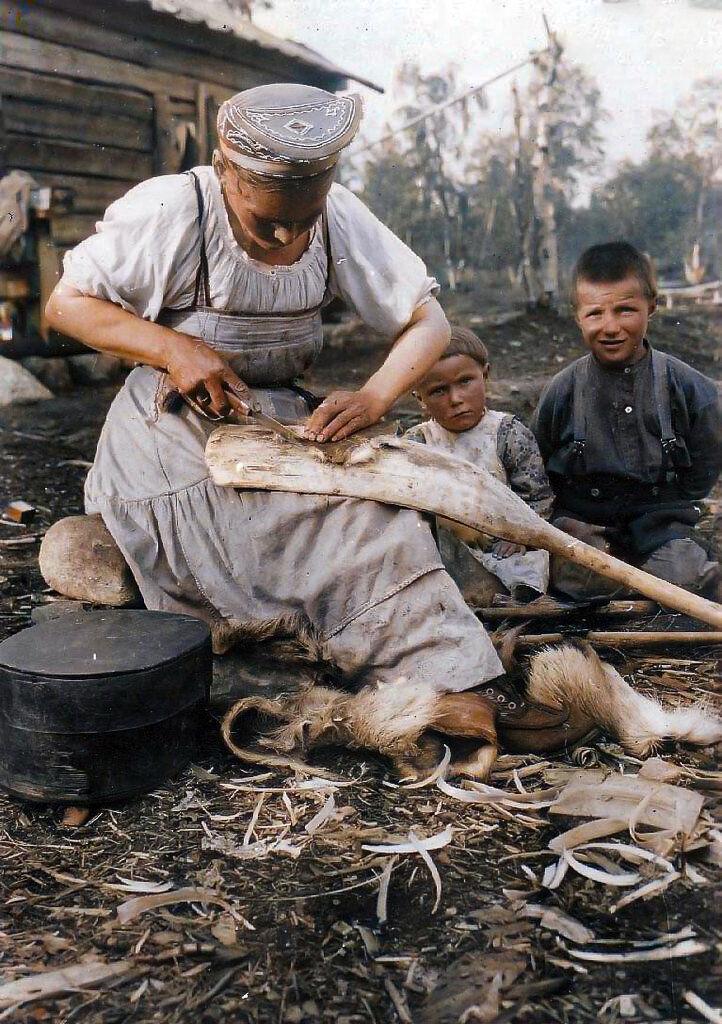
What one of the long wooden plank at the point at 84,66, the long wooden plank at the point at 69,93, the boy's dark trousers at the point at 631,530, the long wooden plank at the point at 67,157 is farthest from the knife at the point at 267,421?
the long wooden plank at the point at 67,157

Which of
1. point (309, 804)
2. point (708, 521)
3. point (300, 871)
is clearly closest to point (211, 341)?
point (309, 804)

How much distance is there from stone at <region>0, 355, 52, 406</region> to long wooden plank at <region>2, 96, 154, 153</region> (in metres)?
1.12

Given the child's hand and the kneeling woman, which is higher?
the kneeling woman

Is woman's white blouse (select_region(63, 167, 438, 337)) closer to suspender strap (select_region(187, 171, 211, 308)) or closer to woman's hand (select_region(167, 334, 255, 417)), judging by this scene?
suspender strap (select_region(187, 171, 211, 308))

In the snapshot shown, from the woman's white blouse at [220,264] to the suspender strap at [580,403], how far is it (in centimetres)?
81

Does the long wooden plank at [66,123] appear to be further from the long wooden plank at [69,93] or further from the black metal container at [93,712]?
the black metal container at [93,712]

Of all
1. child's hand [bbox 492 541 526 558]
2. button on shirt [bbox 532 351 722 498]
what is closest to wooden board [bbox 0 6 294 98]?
button on shirt [bbox 532 351 722 498]

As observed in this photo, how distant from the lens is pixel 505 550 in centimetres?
329

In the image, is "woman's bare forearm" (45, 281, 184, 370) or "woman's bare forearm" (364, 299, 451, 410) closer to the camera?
"woman's bare forearm" (45, 281, 184, 370)

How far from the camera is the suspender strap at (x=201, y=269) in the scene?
8.13 feet

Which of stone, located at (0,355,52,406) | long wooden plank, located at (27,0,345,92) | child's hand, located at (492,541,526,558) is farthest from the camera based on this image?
stone, located at (0,355,52,406)

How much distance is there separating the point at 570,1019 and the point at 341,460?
1356mm

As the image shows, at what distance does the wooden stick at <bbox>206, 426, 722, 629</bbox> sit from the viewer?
7.81 feet

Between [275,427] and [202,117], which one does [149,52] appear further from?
[275,427]
